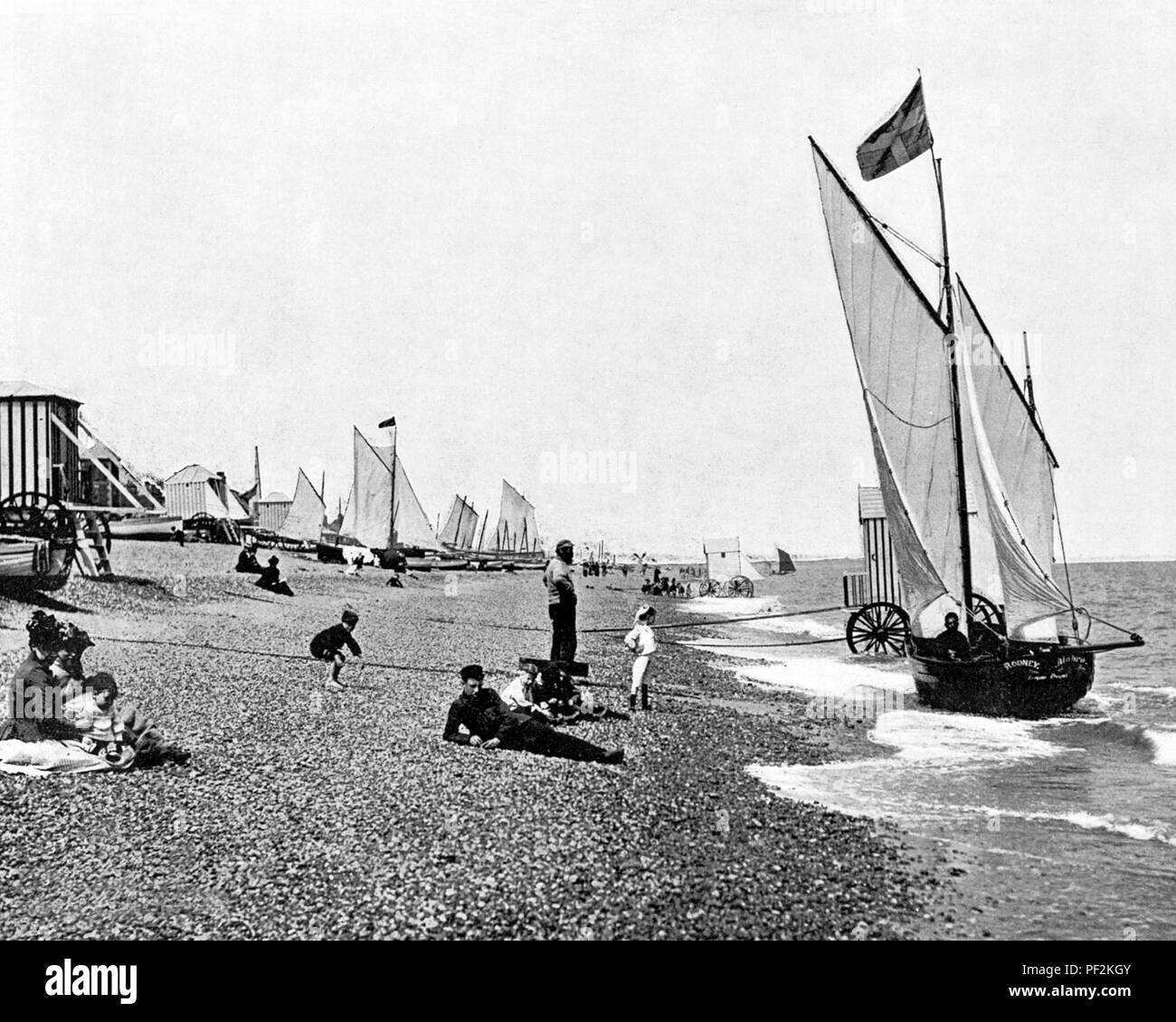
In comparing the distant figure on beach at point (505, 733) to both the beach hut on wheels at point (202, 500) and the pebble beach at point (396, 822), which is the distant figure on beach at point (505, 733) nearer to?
the pebble beach at point (396, 822)

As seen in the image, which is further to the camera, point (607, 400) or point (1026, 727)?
point (1026, 727)

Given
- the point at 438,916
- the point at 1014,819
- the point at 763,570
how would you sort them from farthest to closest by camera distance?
the point at 763,570, the point at 1014,819, the point at 438,916

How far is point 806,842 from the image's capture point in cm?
498

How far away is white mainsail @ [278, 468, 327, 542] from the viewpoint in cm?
753

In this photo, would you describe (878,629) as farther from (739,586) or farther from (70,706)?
(70,706)

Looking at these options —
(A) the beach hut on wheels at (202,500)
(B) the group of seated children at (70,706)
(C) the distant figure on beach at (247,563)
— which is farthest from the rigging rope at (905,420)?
(B) the group of seated children at (70,706)

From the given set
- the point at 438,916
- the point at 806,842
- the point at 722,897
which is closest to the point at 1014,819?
the point at 806,842

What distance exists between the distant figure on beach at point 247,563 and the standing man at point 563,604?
2.98 metres

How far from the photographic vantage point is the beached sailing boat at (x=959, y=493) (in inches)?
314

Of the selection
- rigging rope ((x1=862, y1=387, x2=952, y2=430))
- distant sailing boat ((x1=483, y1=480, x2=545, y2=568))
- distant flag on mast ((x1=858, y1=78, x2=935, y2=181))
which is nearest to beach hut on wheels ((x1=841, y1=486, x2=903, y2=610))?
rigging rope ((x1=862, y1=387, x2=952, y2=430))

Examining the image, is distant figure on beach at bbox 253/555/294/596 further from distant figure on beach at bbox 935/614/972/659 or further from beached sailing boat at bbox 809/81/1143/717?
distant figure on beach at bbox 935/614/972/659

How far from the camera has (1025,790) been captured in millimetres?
6293

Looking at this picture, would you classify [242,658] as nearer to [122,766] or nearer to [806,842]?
[122,766]
